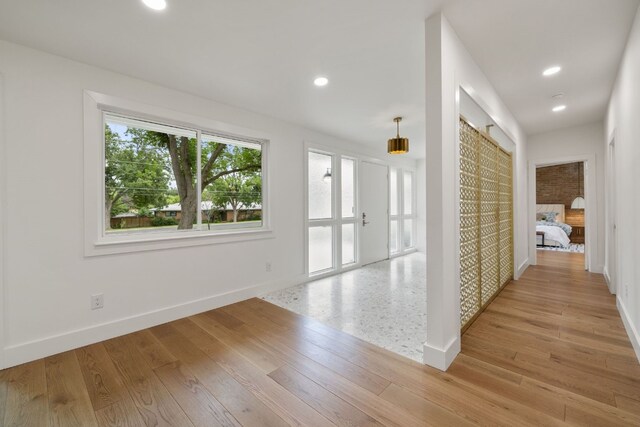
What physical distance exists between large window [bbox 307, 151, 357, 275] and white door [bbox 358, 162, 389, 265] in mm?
186

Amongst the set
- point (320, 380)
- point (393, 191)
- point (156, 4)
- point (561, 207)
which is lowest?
point (320, 380)

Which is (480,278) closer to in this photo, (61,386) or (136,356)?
(136,356)

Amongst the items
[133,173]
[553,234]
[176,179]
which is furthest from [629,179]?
[553,234]

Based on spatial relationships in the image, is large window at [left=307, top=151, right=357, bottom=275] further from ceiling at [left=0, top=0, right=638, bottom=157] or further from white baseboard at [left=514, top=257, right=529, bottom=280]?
white baseboard at [left=514, top=257, right=529, bottom=280]

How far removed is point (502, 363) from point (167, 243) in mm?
3032

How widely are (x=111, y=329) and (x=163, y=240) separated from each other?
33.7 inches

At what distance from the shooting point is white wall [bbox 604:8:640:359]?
6.56ft

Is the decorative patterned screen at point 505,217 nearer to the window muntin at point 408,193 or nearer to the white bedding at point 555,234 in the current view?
the window muntin at point 408,193

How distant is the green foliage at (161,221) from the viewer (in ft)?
9.32

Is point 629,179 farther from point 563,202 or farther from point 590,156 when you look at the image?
point 563,202

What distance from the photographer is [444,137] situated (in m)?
1.88

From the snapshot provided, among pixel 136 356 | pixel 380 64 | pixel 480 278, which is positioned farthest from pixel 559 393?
pixel 136 356

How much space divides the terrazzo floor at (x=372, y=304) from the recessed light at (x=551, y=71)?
264cm

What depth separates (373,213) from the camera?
5543 millimetres
